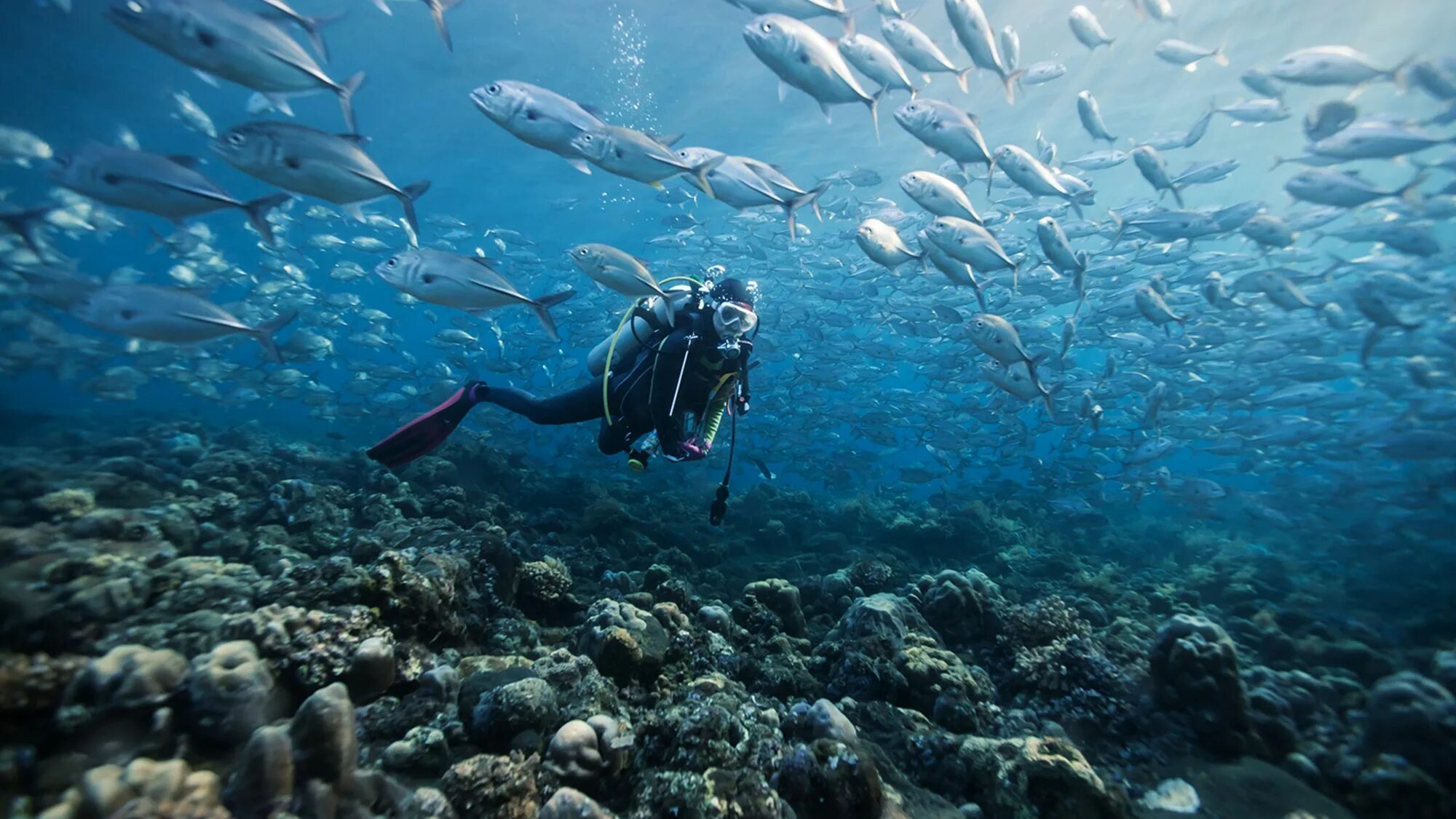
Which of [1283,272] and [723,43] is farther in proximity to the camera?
[723,43]

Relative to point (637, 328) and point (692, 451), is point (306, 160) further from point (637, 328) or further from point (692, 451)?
point (692, 451)

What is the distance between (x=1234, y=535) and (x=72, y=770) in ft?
88.5

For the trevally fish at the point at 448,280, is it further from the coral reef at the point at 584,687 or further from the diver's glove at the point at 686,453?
the coral reef at the point at 584,687

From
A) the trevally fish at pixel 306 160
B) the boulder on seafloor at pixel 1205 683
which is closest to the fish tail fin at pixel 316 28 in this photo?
the trevally fish at pixel 306 160

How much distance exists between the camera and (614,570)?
7.62m

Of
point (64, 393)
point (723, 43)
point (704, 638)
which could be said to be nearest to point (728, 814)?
point (704, 638)

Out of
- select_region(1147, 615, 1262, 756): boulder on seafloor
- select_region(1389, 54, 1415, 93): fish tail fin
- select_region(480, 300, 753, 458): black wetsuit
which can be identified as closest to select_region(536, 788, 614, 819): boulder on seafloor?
select_region(480, 300, 753, 458): black wetsuit

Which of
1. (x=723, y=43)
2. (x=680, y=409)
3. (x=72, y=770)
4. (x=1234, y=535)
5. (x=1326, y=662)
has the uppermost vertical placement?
(x=723, y=43)

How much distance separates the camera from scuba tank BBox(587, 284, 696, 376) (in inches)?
214

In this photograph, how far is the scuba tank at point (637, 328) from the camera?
543cm

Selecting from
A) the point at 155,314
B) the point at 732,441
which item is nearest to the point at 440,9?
the point at 155,314

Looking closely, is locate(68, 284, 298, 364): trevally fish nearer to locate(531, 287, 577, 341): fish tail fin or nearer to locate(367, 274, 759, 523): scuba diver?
locate(367, 274, 759, 523): scuba diver

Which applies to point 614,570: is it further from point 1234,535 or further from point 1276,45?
point 1276,45

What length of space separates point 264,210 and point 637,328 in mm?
3218
